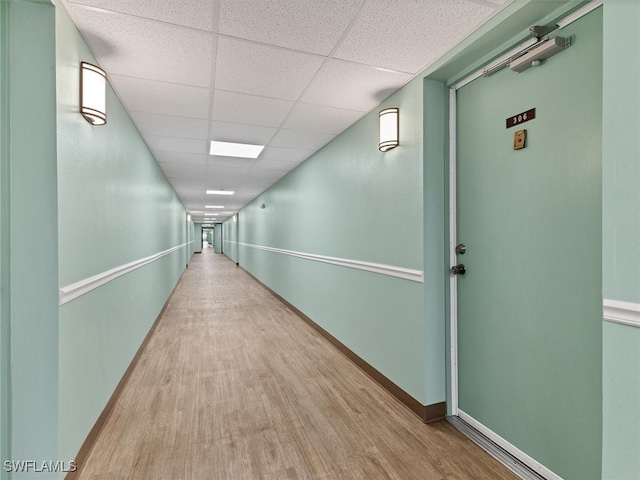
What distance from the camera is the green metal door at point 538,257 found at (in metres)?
1.33

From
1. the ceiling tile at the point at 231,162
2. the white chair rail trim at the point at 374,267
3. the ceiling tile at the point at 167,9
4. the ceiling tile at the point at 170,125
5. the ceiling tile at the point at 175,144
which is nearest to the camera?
the ceiling tile at the point at 167,9

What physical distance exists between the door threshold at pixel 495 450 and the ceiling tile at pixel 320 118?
8.53 ft

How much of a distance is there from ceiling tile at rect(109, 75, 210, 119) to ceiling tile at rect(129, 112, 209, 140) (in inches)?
4.4

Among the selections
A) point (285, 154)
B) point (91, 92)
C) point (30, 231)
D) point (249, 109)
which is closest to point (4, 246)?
point (30, 231)

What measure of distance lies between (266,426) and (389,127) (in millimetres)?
2325

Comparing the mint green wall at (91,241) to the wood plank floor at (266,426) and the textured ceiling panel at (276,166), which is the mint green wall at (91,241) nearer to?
the wood plank floor at (266,426)

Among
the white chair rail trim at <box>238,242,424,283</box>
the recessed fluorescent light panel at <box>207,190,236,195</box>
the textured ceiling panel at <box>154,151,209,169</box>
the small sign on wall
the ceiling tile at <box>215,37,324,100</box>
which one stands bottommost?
the white chair rail trim at <box>238,242,424,283</box>

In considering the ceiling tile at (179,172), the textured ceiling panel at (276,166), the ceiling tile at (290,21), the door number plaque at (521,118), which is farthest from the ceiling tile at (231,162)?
the door number plaque at (521,118)

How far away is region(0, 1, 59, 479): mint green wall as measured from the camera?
4.20ft

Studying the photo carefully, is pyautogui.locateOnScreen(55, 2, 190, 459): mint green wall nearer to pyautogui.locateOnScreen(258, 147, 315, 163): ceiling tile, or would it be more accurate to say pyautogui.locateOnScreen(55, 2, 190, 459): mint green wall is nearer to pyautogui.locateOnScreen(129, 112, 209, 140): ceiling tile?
pyautogui.locateOnScreen(129, 112, 209, 140): ceiling tile

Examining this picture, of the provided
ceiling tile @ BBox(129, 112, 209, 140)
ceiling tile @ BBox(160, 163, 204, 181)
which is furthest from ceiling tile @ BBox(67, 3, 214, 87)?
ceiling tile @ BBox(160, 163, 204, 181)
